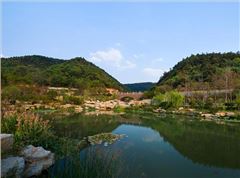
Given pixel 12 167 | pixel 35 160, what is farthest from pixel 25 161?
pixel 12 167

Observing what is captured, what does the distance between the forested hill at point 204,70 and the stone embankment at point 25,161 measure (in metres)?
20.4

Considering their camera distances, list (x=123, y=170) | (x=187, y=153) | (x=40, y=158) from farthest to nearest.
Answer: (x=187, y=153), (x=123, y=170), (x=40, y=158)

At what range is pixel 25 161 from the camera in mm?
4785

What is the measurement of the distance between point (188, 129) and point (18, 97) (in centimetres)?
1347

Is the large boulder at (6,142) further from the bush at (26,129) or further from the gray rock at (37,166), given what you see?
the bush at (26,129)

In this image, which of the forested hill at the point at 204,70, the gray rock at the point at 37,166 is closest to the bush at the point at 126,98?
the forested hill at the point at 204,70

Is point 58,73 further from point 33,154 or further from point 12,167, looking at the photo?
point 12,167

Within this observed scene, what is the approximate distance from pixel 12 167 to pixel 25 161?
84 centimetres

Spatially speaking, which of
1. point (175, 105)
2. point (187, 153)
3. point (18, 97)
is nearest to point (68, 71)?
point (18, 97)

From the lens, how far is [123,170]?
5.62m

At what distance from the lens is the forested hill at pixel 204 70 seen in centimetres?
2465

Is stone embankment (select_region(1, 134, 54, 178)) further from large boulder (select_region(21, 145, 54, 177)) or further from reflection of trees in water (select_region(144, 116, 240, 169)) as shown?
reflection of trees in water (select_region(144, 116, 240, 169))

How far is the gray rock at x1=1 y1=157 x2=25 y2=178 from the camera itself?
3657 millimetres

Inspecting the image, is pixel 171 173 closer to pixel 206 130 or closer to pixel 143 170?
pixel 143 170
